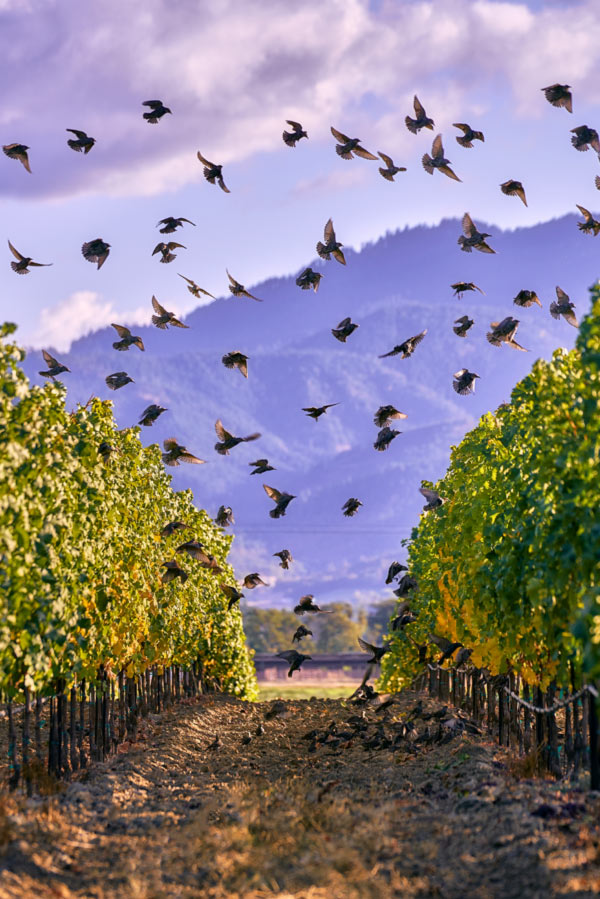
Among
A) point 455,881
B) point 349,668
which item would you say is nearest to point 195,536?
point 455,881

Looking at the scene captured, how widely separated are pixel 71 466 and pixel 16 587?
9.67ft

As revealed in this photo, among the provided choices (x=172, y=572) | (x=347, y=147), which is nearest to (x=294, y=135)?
(x=347, y=147)

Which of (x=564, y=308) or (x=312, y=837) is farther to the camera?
(x=564, y=308)

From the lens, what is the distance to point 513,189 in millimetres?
20750

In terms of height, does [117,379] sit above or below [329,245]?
below

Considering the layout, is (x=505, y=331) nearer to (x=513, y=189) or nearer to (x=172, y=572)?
(x=513, y=189)

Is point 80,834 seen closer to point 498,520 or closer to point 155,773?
point 155,773

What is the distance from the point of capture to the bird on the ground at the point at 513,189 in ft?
67.9

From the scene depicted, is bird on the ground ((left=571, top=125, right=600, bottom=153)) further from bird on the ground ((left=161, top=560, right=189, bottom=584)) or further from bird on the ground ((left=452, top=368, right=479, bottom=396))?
bird on the ground ((left=161, top=560, right=189, bottom=584))

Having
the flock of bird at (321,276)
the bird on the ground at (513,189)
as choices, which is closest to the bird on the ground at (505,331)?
the flock of bird at (321,276)

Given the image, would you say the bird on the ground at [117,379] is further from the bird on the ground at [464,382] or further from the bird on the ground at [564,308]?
the bird on the ground at [564,308]

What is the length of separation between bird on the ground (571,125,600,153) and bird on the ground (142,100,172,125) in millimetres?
8014

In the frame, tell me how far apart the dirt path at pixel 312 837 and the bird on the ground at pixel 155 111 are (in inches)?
494

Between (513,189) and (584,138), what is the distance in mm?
1968
